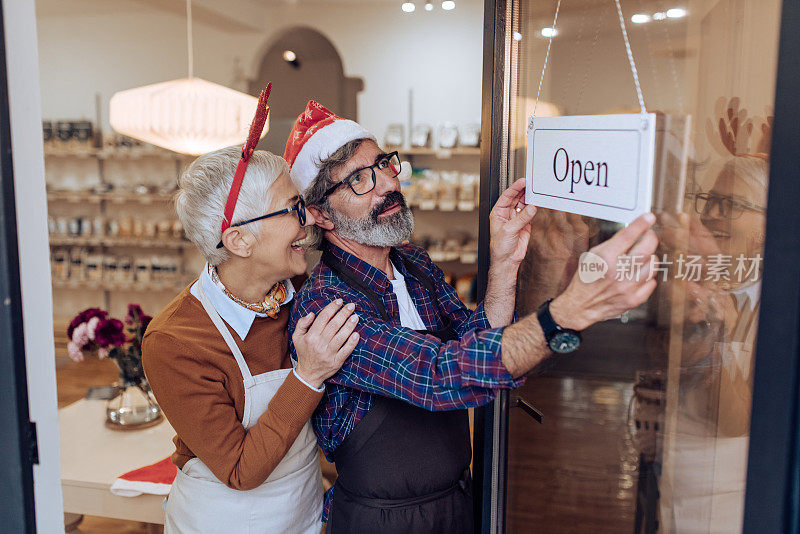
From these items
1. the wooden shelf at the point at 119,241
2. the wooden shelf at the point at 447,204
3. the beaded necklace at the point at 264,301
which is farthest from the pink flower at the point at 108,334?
the wooden shelf at the point at 119,241

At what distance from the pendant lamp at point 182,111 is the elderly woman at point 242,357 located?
1.91 m

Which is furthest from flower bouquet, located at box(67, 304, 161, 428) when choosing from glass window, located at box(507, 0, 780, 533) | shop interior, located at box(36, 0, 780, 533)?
glass window, located at box(507, 0, 780, 533)

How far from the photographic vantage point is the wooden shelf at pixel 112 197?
5.84 metres

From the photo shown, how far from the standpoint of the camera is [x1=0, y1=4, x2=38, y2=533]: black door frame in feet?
3.34

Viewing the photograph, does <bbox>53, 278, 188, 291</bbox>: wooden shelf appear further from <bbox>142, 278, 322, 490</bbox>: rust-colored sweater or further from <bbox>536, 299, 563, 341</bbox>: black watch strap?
<bbox>536, 299, 563, 341</bbox>: black watch strap

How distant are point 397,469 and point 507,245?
1.79 ft

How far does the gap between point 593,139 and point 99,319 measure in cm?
229

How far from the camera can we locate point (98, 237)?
234 inches

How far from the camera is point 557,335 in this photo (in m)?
1.00

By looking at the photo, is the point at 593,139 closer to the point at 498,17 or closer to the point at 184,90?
the point at 498,17

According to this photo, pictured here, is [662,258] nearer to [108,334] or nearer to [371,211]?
[371,211]

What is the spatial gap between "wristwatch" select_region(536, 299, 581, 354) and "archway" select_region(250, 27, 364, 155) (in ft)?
15.8

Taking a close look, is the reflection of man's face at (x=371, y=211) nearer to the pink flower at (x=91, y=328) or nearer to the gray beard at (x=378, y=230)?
the gray beard at (x=378, y=230)

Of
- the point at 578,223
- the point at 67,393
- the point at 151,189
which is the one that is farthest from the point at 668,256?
the point at 151,189
